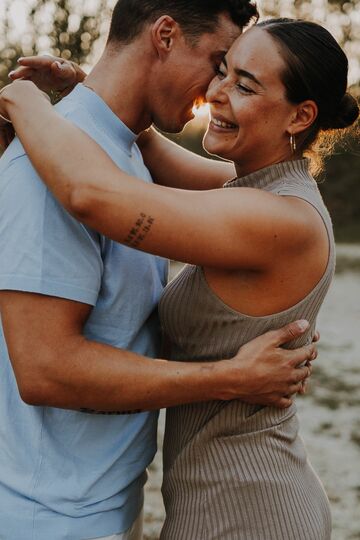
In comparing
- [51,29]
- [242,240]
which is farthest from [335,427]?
[51,29]

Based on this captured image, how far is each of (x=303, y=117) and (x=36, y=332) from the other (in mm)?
1056

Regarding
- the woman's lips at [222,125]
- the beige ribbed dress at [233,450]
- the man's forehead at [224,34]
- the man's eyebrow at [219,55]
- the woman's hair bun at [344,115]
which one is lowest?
the beige ribbed dress at [233,450]

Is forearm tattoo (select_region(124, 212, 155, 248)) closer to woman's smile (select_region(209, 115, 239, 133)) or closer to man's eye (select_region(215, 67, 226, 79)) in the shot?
woman's smile (select_region(209, 115, 239, 133))

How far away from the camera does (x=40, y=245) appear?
193 centimetres

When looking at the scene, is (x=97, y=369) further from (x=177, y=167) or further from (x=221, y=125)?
(x=177, y=167)

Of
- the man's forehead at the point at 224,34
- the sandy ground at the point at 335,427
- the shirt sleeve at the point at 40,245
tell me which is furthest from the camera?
the sandy ground at the point at 335,427

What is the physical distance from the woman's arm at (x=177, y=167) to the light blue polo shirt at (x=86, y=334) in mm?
714

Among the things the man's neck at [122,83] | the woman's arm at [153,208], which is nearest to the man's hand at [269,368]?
the woman's arm at [153,208]

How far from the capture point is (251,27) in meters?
2.37

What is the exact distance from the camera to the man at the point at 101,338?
6.39 ft

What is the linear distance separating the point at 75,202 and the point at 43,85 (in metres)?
0.96

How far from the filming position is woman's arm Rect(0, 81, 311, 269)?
193cm

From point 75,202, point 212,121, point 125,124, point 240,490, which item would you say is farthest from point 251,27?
point 240,490

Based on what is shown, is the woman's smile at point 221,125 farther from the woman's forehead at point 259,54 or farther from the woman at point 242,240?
the woman's forehead at point 259,54
